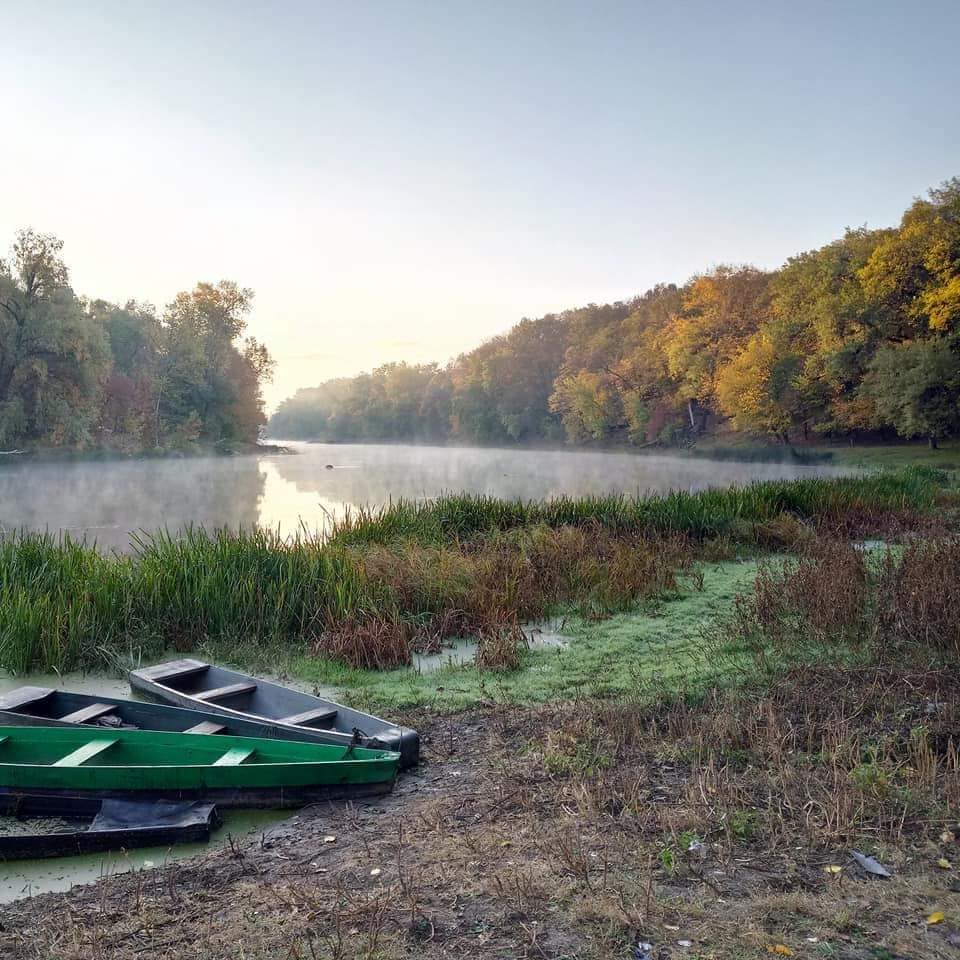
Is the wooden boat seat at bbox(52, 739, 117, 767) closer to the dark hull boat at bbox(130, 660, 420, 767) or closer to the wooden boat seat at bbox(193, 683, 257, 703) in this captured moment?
the dark hull boat at bbox(130, 660, 420, 767)

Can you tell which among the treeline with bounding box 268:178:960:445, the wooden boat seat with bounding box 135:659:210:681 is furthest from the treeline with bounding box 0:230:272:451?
the wooden boat seat with bounding box 135:659:210:681

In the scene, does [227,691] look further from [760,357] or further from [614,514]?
[760,357]

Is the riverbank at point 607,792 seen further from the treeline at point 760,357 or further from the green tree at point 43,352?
the green tree at point 43,352

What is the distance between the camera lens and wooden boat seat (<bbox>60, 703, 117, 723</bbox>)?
569 cm

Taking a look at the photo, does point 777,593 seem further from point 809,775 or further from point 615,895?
point 615,895

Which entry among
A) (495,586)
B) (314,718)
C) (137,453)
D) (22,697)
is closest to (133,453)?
(137,453)

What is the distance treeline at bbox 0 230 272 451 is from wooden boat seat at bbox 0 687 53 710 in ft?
113

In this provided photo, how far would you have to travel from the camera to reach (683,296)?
6009cm

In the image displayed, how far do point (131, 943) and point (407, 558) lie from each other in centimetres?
739

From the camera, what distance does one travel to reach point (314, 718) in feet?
18.6

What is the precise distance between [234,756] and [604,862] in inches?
96.2

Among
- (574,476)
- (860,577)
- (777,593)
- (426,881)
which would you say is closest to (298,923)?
(426,881)

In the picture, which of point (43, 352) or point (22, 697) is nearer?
point (22, 697)

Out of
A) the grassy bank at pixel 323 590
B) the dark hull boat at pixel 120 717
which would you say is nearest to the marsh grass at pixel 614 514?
the grassy bank at pixel 323 590
